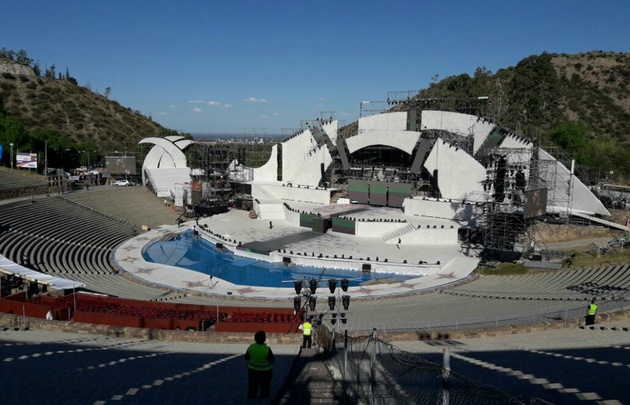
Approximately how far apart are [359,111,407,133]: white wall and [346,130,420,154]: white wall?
187cm

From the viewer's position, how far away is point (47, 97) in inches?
3428

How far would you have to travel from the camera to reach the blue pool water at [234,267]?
26781 mm

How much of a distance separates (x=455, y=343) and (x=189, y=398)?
783 centimetres

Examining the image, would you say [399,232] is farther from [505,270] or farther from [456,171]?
[505,270]

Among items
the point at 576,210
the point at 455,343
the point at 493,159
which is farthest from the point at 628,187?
the point at 455,343

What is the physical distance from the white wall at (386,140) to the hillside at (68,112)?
4162cm

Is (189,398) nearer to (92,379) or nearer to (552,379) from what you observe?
(92,379)

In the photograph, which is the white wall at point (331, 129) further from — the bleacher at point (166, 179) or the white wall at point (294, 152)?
the bleacher at point (166, 179)

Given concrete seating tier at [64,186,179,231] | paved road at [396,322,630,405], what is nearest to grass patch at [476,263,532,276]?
paved road at [396,322,630,405]

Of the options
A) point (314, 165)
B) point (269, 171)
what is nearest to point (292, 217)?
point (314, 165)

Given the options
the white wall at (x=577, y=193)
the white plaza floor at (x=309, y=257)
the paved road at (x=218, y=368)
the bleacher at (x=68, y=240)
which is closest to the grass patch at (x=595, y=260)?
the white plaza floor at (x=309, y=257)

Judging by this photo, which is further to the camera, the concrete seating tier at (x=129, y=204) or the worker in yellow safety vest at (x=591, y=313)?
the concrete seating tier at (x=129, y=204)

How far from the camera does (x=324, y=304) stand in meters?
20.5

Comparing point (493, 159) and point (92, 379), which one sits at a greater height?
point (493, 159)
